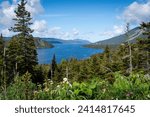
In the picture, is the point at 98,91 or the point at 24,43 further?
the point at 24,43

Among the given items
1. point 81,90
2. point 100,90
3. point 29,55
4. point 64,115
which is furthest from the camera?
point 29,55

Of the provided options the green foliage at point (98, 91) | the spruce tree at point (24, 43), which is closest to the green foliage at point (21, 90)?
the green foliage at point (98, 91)

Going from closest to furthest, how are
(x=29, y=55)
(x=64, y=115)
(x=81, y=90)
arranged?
(x=64, y=115) < (x=81, y=90) < (x=29, y=55)

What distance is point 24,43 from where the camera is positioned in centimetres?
5044

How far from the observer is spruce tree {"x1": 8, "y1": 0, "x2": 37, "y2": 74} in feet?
165

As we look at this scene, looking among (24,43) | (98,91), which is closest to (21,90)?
(98,91)

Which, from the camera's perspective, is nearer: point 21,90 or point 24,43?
point 21,90

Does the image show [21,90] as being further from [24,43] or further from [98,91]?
[24,43]

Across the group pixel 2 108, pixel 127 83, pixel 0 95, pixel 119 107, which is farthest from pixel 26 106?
pixel 127 83

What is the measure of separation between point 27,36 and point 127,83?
4856 centimetres

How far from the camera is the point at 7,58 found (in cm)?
5288

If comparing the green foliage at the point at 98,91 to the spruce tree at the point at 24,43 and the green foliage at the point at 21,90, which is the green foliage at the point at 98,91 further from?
the spruce tree at the point at 24,43

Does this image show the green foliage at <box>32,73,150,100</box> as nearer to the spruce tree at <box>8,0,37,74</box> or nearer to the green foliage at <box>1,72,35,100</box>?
the green foliage at <box>1,72,35,100</box>

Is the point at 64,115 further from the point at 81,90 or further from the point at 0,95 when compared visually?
the point at 0,95
